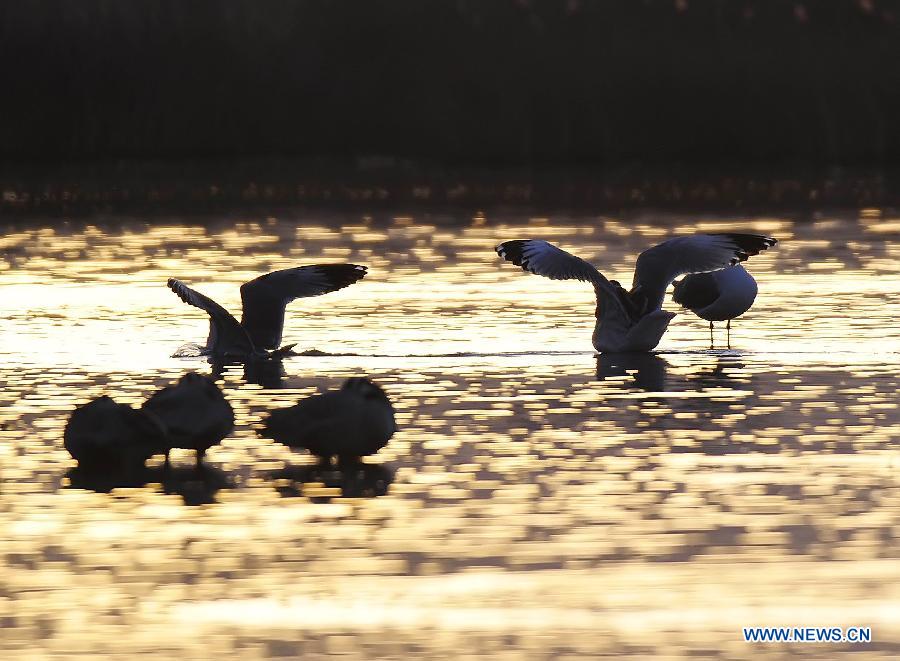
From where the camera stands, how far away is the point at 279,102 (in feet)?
193

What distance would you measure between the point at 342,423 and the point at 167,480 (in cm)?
102

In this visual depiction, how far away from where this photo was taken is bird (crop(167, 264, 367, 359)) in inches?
703

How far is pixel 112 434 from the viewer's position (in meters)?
12.2

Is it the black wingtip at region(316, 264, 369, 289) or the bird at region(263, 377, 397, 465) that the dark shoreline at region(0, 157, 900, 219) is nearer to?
the black wingtip at region(316, 264, 369, 289)

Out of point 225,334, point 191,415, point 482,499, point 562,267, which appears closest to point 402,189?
point 562,267

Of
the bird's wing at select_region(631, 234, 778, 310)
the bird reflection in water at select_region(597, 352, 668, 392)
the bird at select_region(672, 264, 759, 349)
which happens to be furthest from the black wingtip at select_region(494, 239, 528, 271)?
the bird at select_region(672, 264, 759, 349)

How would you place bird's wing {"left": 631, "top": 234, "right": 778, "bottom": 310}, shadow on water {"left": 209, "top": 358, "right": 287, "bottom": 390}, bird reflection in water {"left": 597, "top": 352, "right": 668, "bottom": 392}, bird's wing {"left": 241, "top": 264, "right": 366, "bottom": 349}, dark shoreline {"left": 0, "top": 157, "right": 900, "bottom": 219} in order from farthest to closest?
dark shoreline {"left": 0, "top": 157, "right": 900, "bottom": 219}
bird's wing {"left": 241, "top": 264, "right": 366, "bottom": 349}
bird's wing {"left": 631, "top": 234, "right": 778, "bottom": 310}
shadow on water {"left": 209, "top": 358, "right": 287, "bottom": 390}
bird reflection in water {"left": 597, "top": 352, "right": 668, "bottom": 392}

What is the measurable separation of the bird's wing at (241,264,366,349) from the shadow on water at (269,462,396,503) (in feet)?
18.6

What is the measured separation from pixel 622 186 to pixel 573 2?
15.4 m

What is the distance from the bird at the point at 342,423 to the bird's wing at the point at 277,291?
18.7 ft

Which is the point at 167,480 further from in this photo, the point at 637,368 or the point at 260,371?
the point at 637,368

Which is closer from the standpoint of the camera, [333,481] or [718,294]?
[333,481]

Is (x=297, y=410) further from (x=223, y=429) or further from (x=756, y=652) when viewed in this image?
A: (x=756, y=652)

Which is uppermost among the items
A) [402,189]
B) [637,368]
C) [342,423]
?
[342,423]
